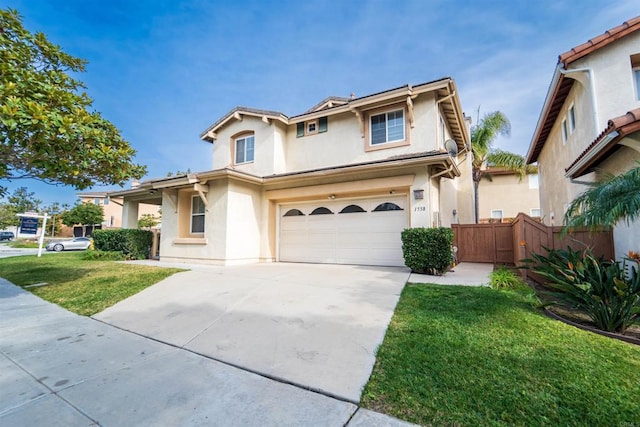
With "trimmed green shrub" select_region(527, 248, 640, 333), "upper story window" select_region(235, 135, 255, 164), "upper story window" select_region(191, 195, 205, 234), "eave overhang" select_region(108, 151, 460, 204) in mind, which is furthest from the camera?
"upper story window" select_region(235, 135, 255, 164)

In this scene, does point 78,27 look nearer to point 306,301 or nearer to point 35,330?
point 35,330

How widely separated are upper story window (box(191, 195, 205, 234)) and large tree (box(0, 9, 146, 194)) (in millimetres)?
5258

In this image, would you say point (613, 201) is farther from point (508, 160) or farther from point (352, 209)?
point (508, 160)

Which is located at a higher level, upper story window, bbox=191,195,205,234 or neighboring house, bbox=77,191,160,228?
neighboring house, bbox=77,191,160,228

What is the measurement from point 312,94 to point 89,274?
12.5m

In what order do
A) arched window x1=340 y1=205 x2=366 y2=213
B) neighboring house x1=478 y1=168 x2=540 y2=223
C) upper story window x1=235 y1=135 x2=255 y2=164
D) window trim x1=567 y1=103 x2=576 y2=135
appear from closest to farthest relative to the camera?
1. window trim x1=567 y1=103 x2=576 y2=135
2. arched window x1=340 y1=205 x2=366 y2=213
3. upper story window x1=235 y1=135 x2=255 y2=164
4. neighboring house x1=478 y1=168 x2=540 y2=223

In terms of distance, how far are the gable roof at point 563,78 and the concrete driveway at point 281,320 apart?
7.74 m

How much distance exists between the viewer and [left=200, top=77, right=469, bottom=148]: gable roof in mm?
10383

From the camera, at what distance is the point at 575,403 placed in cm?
250

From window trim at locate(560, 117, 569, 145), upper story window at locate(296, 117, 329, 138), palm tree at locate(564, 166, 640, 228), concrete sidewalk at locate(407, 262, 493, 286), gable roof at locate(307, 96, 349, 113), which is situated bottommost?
concrete sidewalk at locate(407, 262, 493, 286)

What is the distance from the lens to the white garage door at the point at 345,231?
1001cm

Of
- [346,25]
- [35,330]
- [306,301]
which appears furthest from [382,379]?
[346,25]

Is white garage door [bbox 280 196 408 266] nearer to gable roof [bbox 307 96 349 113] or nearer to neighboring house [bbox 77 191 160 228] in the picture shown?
gable roof [bbox 307 96 349 113]

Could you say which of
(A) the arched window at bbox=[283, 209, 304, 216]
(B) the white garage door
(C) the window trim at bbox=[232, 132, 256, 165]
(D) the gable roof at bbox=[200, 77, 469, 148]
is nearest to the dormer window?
(D) the gable roof at bbox=[200, 77, 469, 148]
